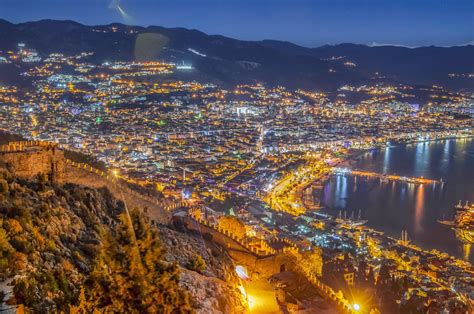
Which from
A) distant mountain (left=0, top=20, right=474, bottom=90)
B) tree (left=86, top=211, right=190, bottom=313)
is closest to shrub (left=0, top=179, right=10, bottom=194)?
tree (left=86, top=211, right=190, bottom=313)

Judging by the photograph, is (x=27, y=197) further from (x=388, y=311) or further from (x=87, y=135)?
(x=87, y=135)

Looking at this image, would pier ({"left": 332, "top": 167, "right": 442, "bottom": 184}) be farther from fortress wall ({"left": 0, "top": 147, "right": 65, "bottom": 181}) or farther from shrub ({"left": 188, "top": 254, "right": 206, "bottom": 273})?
fortress wall ({"left": 0, "top": 147, "right": 65, "bottom": 181})

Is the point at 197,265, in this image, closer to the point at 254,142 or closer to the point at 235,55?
the point at 254,142

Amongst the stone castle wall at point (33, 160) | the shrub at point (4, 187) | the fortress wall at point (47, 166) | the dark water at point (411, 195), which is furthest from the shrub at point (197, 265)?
the dark water at point (411, 195)

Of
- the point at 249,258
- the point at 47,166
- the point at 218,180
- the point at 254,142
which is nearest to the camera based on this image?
the point at 47,166

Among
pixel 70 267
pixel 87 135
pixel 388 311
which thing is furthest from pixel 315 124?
pixel 70 267

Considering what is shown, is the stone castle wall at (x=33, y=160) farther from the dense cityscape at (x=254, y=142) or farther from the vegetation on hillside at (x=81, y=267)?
the dense cityscape at (x=254, y=142)

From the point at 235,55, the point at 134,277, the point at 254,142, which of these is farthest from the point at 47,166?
the point at 235,55
